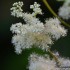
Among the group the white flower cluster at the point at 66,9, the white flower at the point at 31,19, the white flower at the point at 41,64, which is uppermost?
the white flower at the point at 31,19

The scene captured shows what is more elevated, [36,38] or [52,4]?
[52,4]

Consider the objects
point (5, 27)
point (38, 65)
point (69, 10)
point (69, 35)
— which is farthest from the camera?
point (5, 27)

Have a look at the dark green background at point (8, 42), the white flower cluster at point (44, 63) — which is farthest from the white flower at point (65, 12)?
the dark green background at point (8, 42)

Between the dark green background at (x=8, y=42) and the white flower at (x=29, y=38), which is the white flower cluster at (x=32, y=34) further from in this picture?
the dark green background at (x=8, y=42)

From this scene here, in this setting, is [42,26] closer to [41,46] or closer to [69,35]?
[41,46]

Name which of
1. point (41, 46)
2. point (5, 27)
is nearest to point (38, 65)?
point (41, 46)

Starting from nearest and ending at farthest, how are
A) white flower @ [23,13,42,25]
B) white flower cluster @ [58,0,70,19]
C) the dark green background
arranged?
white flower cluster @ [58,0,70,19], white flower @ [23,13,42,25], the dark green background

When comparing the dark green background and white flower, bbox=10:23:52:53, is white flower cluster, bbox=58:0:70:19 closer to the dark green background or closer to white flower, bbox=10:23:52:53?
white flower, bbox=10:23:52:53

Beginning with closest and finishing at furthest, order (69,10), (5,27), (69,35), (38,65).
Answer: (69,10) < (38,65) < (69,35) < (5,27)

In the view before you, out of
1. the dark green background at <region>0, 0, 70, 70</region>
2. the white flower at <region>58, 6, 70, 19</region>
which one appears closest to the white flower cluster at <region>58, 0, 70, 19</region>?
the white flower at <region>58, 6, 70, 19</region>
